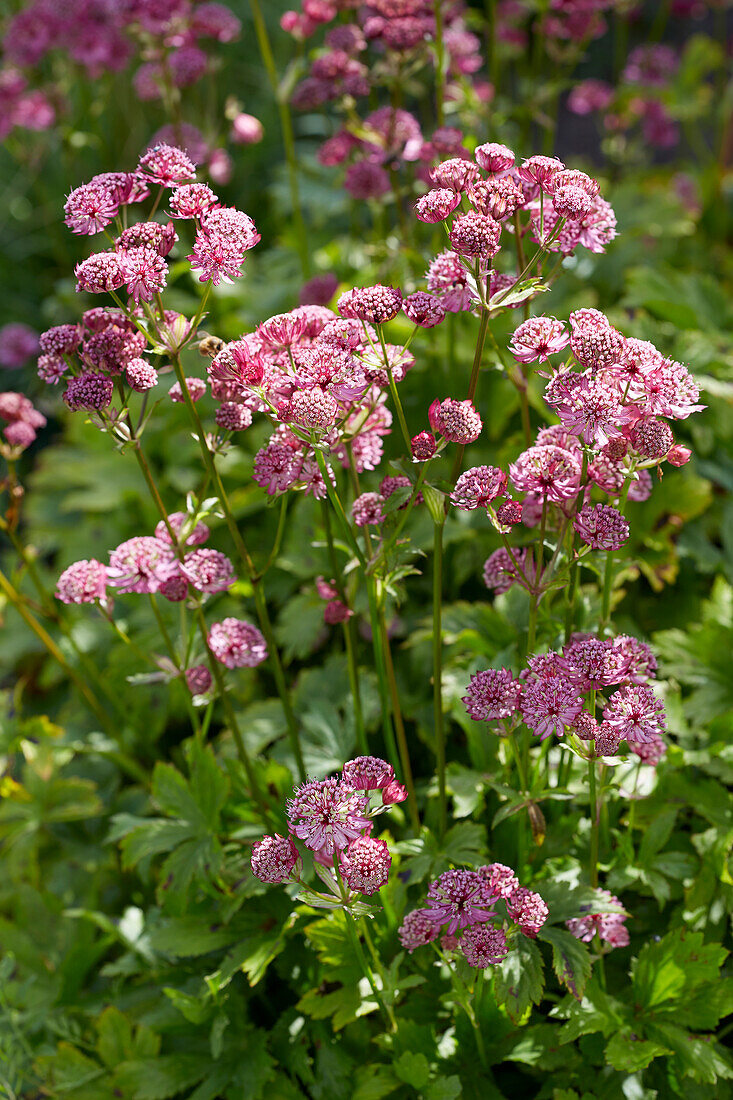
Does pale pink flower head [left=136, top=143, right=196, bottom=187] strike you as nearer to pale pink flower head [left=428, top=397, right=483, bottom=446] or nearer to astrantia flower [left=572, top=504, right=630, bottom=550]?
pale pink flower head [left=428, top=397, right=483, bottom=446]

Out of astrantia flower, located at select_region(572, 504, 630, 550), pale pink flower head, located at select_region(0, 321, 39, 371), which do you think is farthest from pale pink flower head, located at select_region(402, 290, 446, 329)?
pale pink flower head, located at select_region(0, 321, 39, 371)

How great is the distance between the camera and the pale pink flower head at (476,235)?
4.55 feet

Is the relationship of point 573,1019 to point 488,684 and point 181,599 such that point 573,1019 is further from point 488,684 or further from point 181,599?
point 181,599

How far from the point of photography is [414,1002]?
1.98m

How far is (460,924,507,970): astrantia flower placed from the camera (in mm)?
1469

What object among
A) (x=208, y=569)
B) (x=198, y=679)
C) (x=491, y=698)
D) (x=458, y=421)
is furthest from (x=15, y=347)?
(x=491, y=698)

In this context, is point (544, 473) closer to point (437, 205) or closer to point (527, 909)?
point (437, 205)

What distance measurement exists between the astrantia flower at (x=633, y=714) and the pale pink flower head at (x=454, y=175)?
0.83m

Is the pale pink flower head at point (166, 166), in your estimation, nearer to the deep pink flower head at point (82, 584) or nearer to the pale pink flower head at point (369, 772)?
the deep pink flower head at point (82, 584)

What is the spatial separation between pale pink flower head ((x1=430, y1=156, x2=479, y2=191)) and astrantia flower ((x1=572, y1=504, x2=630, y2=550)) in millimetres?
558

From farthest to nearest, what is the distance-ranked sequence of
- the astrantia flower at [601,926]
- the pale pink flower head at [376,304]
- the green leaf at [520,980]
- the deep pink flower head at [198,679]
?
the deep pink flower head at [198,679], the astrantia flower at [601,926], the green leaf at [520,980], the pale pink flower head at [376,304]

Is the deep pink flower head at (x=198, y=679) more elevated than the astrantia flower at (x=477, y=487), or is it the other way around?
the astrantia flower at (x=477, y=487)

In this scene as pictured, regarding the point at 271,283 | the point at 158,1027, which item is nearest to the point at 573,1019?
the point at 158,1027

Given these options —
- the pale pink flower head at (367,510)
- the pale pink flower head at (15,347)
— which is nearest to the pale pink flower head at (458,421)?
the pale pink flower head at (367,510)
